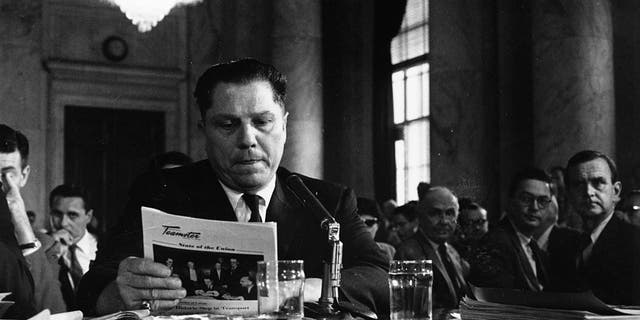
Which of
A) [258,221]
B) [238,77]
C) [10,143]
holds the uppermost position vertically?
[238,77]

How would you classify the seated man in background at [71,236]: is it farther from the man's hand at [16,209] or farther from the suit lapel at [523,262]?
the suit lapel at [523,262]

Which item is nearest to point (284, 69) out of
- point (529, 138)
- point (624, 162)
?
point (529, 138)

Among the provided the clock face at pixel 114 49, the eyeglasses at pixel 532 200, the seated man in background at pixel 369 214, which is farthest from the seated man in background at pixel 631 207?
the clock face at pixel 114 49

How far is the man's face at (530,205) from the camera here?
4.52 meters

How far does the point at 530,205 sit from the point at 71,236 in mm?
2534

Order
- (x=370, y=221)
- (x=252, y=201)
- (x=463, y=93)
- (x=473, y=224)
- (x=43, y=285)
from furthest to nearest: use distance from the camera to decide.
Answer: (x=463, y=93), (x=473, y=224), (x=370, y=221), (x=43, y=285), (x=252, y=201)

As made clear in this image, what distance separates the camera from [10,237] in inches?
119

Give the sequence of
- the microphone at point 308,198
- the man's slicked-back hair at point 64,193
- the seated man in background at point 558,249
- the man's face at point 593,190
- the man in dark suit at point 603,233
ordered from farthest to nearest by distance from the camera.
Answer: the man's slicked-back hair at point 64,193 → the seated man in background at point 558,249 → the man's face at point 593,190 → the man in dark suit at point 603,233 → the microphone at point 308,198

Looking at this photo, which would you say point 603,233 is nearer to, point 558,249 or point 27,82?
point 558,249

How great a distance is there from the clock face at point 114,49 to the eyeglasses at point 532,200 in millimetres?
4754

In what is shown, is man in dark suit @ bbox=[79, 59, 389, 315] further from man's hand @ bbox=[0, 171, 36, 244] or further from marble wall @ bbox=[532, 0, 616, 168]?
marble wall @ bbox=[532, 0, 616, 168]

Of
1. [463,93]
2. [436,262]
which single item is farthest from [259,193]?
[463,93]

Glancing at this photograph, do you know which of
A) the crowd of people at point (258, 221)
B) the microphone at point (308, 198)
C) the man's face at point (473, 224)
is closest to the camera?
the microphone at point (308, 198)

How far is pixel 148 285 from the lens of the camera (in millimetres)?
1976
